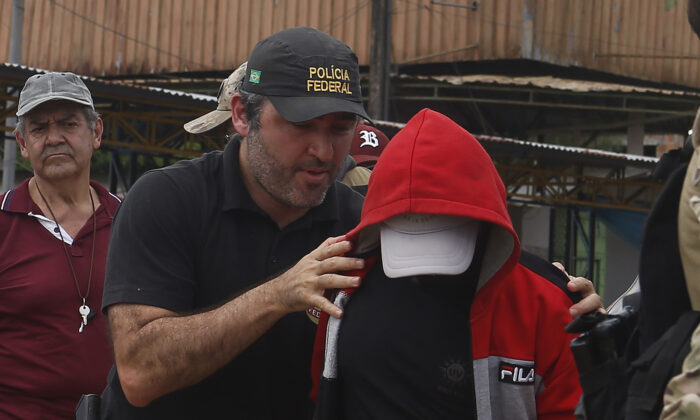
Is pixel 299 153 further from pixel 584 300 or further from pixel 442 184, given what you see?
pixel 584 300

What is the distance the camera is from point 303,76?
Answer: 2857 millimetres

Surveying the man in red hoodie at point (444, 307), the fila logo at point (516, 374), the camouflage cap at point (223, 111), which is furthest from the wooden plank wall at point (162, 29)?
the fila logo at point (516, 374)

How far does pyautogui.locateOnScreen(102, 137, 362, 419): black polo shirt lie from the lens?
Answer: 2828 millimetres

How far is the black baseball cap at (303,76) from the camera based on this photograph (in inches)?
111

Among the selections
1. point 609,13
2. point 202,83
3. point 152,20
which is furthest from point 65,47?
point 609,13

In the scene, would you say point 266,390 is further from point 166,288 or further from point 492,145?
point 492,145

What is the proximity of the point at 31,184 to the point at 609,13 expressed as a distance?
18.4 meters

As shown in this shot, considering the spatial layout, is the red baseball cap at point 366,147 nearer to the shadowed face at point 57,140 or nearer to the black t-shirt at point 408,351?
the shadowed face at point 57,140

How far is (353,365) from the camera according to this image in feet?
8.27

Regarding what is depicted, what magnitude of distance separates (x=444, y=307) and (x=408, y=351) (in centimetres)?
15

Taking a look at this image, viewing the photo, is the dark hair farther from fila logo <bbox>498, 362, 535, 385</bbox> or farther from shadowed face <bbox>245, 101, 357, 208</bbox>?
fila logo <bbox>498, 362, 535, 385</bbox>

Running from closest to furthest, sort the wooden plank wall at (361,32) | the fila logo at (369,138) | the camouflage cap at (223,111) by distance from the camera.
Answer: the camouflage cap at (223,111), the fila logo at (369,138), the wooden plank wall at (361,32)

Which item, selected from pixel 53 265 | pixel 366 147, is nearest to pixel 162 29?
pixel 366 147

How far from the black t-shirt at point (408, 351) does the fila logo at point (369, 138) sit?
82.0 inches
